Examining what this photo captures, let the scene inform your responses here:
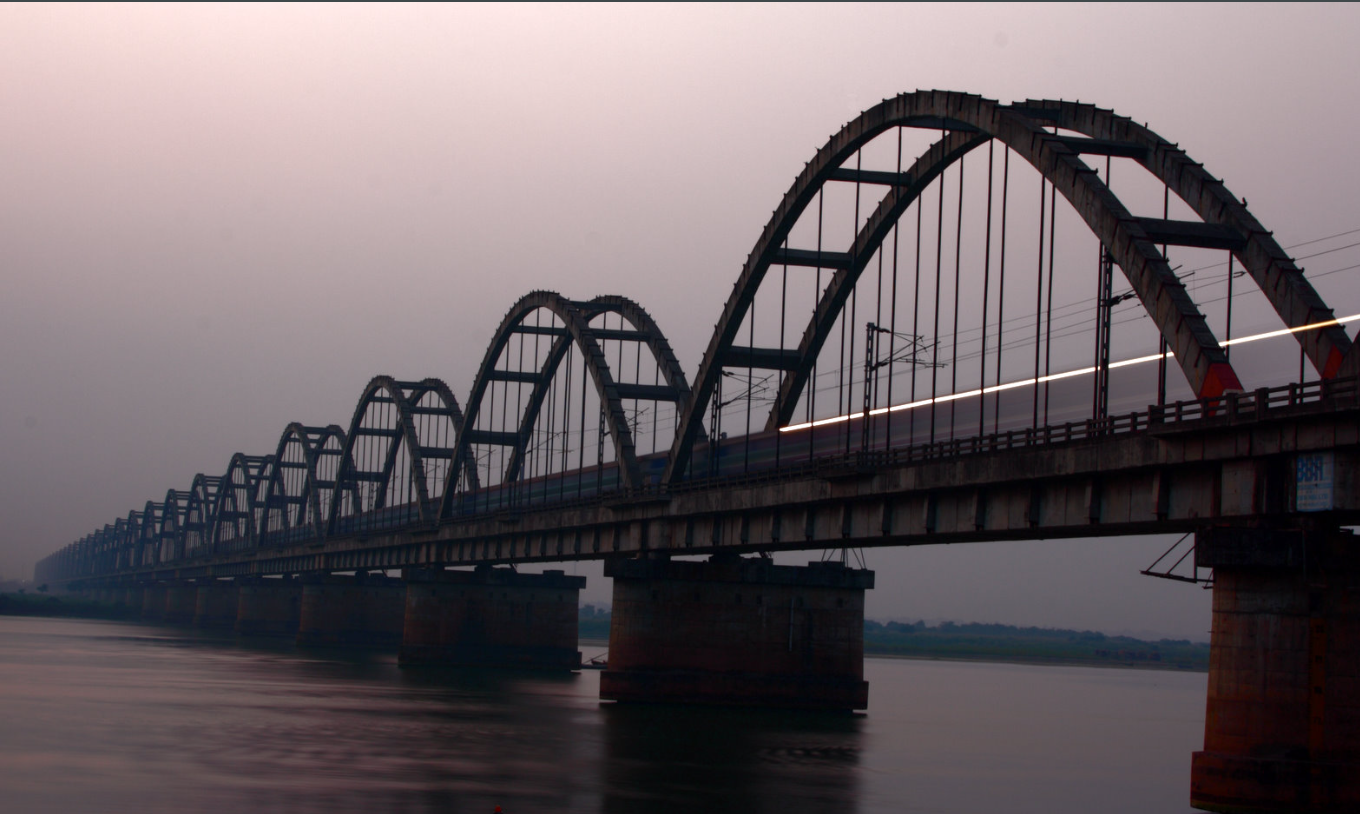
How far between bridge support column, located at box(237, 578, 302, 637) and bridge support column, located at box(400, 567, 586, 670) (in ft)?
221

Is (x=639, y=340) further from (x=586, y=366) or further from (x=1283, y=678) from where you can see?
(x=1283, y=678)

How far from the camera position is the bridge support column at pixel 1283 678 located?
29.0 m

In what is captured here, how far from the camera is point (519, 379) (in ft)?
335

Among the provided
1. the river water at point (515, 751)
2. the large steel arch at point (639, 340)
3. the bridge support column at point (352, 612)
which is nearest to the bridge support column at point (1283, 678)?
the river water at point (515, 751)

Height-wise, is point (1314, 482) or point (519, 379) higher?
point (519, 379)

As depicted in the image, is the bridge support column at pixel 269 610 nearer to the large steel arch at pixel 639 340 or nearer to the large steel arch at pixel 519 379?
the large steel arch at pixel 519 379

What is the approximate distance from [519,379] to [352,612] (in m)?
41.2

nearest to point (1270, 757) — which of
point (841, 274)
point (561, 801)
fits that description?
point (561, 801)

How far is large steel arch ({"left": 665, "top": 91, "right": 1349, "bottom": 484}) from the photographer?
35125 mm

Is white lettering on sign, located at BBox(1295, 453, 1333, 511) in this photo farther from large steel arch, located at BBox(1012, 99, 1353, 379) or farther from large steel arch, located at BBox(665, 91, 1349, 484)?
large steel arch, located at BBox(665, 91, 1349, 484)

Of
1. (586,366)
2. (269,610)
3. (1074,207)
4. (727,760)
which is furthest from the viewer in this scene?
(269,610)

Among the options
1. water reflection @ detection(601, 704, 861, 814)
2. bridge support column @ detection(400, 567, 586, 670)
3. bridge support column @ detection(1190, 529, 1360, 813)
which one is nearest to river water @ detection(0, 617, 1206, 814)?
water reflection @ detection(601, 704, 861, 814)

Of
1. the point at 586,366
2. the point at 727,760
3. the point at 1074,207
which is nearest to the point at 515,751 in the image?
the point at 727,760

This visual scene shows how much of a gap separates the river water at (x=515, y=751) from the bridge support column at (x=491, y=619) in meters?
14.2
